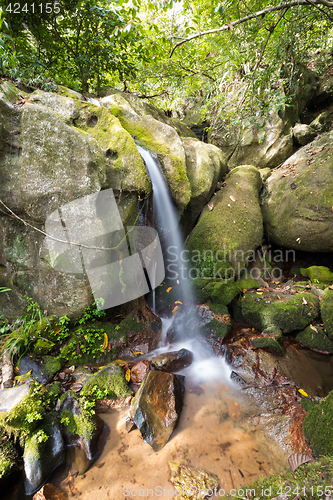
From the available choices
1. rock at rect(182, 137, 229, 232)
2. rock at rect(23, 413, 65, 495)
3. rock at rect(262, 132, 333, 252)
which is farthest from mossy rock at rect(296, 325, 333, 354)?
rock at rect(23, 413, 65, 495)

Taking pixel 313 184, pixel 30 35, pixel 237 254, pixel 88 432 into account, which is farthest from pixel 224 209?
pixel 30 35

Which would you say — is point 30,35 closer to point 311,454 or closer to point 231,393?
point 231,393

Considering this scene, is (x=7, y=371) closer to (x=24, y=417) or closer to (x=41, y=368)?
(x=41, y=368)

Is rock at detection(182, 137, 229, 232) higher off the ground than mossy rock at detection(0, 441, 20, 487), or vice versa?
rock at detection(182, 137, 229, 232)

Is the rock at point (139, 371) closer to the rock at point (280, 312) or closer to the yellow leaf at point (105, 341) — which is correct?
the yellow leaf at point (105, 341)

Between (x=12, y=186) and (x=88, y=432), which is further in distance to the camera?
(x=12, y=186)

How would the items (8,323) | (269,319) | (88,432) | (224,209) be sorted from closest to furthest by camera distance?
(88,432), (8,323), (269,319), (224,209)

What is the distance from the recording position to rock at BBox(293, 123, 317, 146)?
26.5 feet

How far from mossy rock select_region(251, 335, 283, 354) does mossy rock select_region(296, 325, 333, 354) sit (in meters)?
0.66

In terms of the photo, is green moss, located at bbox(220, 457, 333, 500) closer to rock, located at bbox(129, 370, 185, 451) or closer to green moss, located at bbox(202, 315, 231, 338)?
rock, located at bbox(129, 370, 185, 451)

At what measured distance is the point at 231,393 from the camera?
136 inches

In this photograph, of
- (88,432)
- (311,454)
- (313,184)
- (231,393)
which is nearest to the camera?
(311,454)

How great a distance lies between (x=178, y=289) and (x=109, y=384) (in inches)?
109

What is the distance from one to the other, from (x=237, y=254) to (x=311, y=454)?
3828mm
